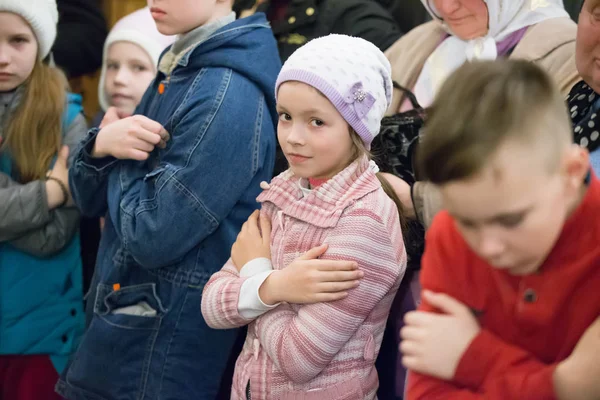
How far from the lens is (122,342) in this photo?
1925 mm

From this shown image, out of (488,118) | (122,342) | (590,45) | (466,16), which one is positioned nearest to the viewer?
(488,118)

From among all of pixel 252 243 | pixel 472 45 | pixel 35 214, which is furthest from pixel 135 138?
pixel 472 45

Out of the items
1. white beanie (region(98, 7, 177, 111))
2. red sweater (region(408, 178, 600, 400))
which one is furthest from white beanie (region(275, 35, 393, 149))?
white beanie (region(98, 7, 177, 111))

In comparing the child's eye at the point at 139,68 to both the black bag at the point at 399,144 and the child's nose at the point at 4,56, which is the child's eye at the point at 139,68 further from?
the black bag at the point at 399,144

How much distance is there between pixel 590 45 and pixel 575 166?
2.28 ft

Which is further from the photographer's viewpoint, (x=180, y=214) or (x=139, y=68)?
(x=139, y=68)

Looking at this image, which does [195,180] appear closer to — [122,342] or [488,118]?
[122,342]

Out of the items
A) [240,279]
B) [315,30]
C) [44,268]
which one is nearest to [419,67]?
[315,30]

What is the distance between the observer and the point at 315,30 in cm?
255

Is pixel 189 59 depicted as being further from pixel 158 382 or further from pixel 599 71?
pixel 599 71

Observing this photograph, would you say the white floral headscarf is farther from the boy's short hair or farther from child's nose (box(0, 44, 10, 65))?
child's nose (box(0, 44, 10, 65))

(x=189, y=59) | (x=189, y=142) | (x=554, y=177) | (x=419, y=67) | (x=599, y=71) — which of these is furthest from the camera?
(x=419, y=67)

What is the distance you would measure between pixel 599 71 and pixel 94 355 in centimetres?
146

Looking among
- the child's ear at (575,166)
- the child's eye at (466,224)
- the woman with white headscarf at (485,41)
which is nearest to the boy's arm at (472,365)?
the child's eye at (466,224)
